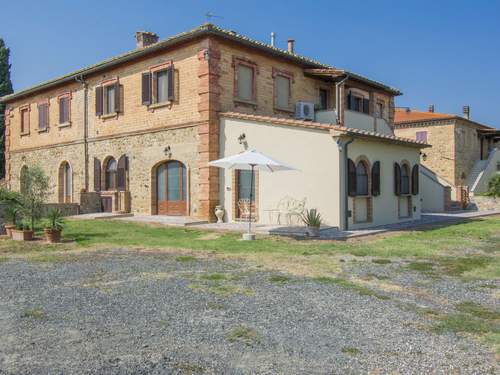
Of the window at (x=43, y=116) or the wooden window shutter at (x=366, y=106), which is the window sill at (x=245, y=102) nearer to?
the wooden window shutter at (x=366, y=106)

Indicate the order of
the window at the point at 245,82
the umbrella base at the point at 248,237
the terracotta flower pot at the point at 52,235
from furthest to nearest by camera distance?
the window at the point at 245,82 → the umbrella base at the point at 248,237 → the terracotta flower pot at the point at 52,235

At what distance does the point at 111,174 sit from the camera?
19859 millimetres

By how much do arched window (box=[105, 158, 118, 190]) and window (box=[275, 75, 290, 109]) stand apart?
7374 millimetres

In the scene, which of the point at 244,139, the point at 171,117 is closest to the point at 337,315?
the point at 244,139

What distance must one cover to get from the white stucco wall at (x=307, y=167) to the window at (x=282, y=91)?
122 inches

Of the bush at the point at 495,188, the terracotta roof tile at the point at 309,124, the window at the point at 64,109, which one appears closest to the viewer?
the terracotta roof tile at the point at 309,124

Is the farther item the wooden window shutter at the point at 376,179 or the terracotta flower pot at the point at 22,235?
the wooden window shutter at the point at 376,179

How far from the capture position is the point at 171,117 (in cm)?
1675

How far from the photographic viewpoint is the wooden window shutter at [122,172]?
61.3ft

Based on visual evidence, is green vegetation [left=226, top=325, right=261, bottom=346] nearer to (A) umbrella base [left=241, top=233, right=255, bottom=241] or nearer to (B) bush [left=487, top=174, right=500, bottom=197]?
(A) umbrella base [left=241, top=233, right=255, bottom=241]

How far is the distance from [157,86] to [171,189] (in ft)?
12.7

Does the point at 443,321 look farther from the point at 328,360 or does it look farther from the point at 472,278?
the point at 472,278

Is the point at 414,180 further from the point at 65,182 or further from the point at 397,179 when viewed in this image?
the point at 65,182

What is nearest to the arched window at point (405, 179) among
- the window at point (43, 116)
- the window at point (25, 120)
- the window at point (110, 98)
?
the window at point (110, 98)
